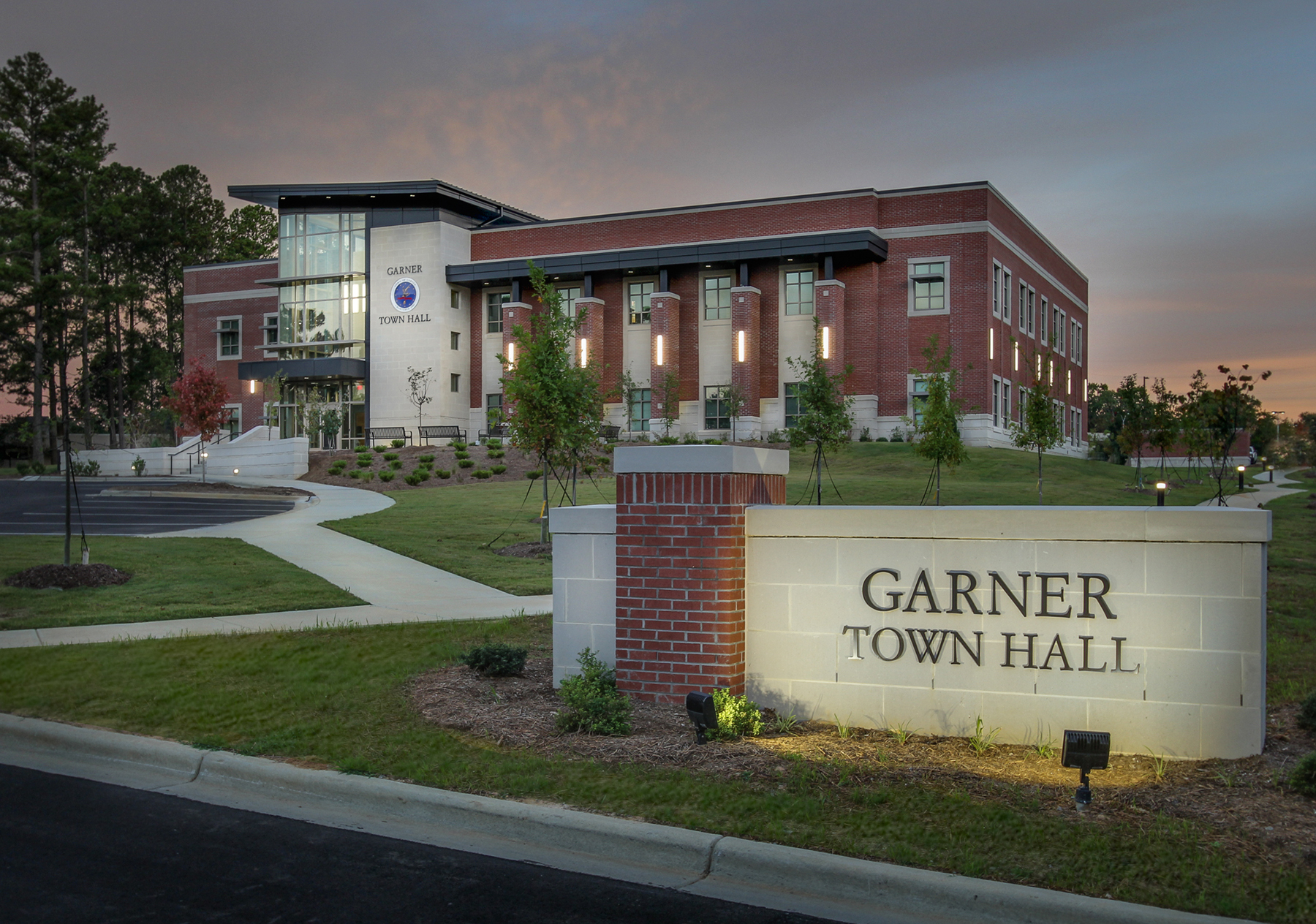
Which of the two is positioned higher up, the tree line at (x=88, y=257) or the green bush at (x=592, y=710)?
the tree line at (x=88, y=257)

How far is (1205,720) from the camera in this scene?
625 cm

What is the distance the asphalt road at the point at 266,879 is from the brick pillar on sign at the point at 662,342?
4441cm

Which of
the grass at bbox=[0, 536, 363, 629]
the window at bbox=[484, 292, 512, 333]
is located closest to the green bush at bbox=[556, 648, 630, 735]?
the grass at bbox=[0, 536, 363, 629]

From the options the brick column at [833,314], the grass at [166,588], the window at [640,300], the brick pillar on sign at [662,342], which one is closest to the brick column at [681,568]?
the grass at [166,588]

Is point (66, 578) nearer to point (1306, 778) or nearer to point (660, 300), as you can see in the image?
point (1306, 778)

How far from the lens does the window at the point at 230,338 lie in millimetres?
63875

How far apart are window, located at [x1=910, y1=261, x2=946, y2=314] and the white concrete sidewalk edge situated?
44.4 meters

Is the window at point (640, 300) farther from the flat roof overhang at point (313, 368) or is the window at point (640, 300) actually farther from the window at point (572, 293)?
the flat roof overhang at point (313, 368)

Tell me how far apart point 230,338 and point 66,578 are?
2129 inches

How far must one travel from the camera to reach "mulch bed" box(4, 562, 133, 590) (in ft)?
47.2

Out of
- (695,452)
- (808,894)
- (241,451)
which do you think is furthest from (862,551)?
(241,451)

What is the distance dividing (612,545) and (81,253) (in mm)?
76155

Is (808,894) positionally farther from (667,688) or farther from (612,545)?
(612,545)

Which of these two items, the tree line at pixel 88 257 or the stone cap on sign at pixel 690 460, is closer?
the stone cap on sign at pixel 690 460
